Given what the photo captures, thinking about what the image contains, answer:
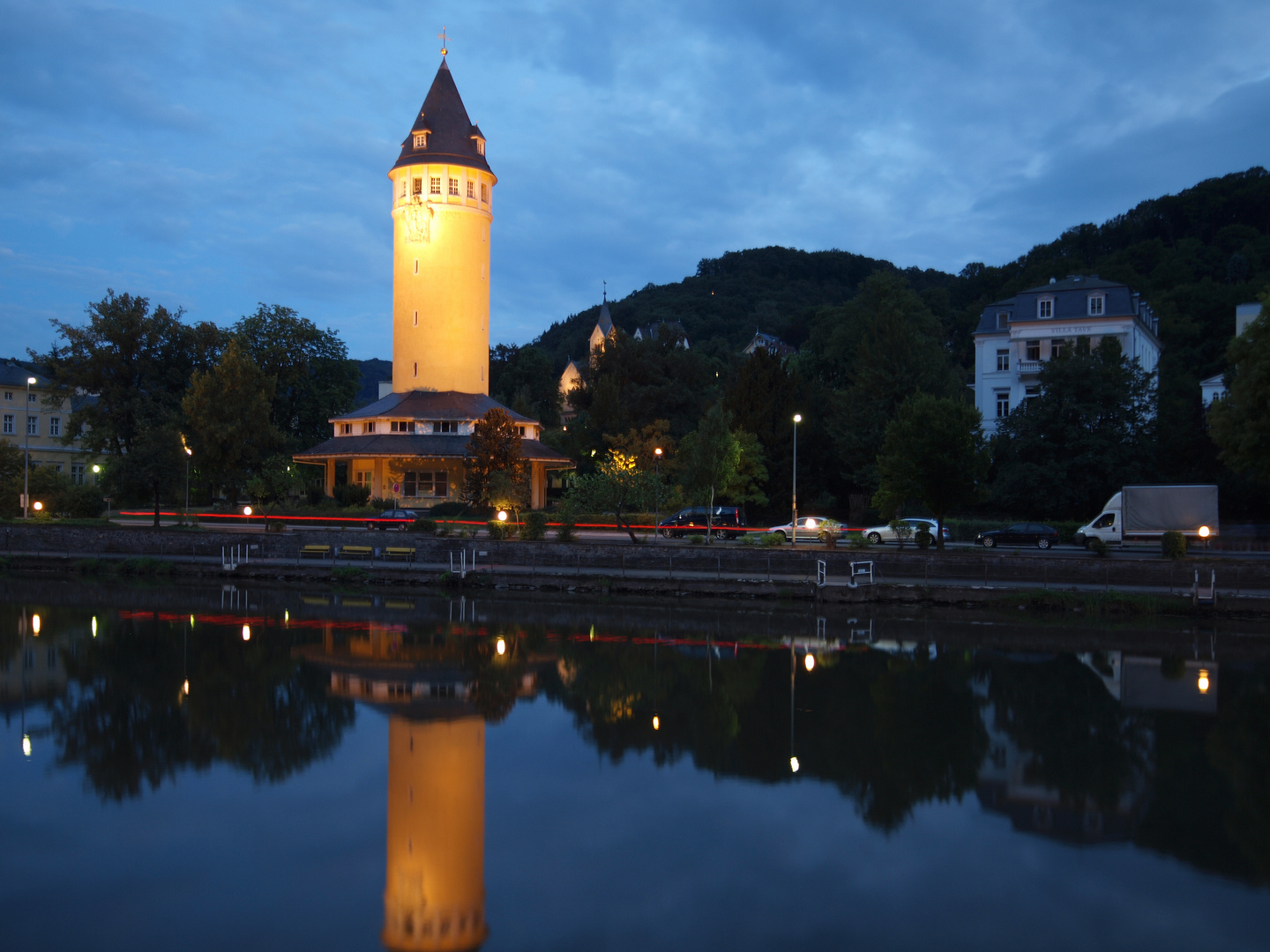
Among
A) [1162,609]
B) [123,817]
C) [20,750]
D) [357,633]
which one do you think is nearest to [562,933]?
[123,817]

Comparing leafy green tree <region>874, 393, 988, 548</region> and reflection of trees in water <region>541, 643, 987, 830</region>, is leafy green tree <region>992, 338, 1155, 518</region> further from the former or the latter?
reflection of trees in water <region>541, 643, 987, 830</region>

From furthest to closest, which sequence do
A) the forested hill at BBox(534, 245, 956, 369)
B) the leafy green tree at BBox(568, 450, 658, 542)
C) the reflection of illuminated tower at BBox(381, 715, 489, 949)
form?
the forested hill at BBox(534, 245, 956, 369) < the leafy green tree at BBox(568, 450, 658, 542) < the reflection of illuminated tower at BBox(381, 715, 489, 949)

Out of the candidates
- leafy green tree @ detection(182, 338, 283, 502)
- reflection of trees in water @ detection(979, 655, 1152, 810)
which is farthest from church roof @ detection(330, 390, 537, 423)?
reflection of trees in water @ detection(979, 655, 1152, 810)

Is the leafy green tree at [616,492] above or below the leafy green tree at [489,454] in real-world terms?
below

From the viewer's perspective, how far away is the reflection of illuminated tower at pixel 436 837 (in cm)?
846

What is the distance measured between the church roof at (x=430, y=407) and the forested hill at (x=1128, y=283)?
43.2m

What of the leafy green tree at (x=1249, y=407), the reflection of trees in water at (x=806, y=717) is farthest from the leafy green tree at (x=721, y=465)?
the reflection of trees in water at (x=806, y=717)

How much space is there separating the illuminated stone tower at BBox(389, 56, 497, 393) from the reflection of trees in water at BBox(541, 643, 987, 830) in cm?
4440

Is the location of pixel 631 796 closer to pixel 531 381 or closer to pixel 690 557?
pixel 690 557

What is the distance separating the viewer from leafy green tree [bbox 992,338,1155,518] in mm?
45500

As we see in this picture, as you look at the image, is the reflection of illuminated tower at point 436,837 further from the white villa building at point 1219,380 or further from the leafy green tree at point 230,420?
the white villa building at point 1219,380

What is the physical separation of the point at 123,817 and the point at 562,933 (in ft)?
18.7

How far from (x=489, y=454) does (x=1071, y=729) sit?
120 ft

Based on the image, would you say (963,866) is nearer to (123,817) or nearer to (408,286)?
(123,817)
